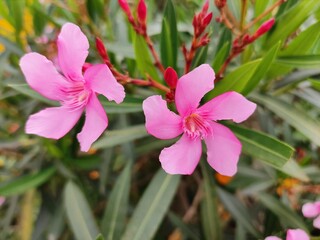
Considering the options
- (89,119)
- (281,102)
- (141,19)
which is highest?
(141,19)

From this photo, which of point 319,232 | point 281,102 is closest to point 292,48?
point 281,102

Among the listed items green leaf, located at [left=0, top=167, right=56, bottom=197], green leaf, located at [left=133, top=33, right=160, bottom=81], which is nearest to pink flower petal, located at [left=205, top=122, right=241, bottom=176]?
green leaf, located at [left=133, top=33, right=160, bottom=81]

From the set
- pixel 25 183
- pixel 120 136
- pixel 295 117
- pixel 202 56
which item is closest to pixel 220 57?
pixel 202 56

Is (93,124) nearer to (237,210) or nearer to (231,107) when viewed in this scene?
(231,107)

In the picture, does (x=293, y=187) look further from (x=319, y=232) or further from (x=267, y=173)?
(x=319, y=232)

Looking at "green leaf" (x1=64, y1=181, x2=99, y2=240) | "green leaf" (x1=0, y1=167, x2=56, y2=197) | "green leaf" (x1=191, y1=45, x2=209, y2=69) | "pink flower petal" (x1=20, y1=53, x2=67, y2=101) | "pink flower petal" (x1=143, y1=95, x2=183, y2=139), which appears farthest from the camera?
"green leaf" (x1=0, y1=167, x2=56, y2=197)

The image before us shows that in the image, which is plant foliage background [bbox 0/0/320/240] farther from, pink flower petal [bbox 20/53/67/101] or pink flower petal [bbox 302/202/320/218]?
pink flower petal [bbox 20/53/67/101]
